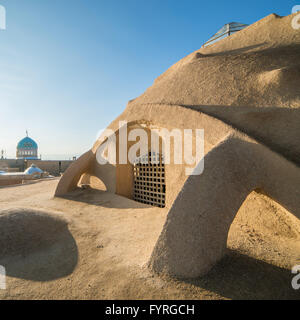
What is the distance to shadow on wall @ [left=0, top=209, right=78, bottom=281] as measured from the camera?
279 centimetres

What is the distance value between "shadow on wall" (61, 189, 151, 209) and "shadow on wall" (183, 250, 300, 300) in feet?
10.9

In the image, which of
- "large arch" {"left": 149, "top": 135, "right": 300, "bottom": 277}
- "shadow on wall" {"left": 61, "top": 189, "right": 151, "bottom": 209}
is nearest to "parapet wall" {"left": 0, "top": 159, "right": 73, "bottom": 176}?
"shadow on wall" {"left": 61, "top": 189, "right": 151, "bottom": 209}

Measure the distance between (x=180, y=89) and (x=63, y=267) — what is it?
4681 mm

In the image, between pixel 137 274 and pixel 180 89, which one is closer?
pixel 137 274

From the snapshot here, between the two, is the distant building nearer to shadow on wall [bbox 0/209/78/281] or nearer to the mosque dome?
the mosque dome

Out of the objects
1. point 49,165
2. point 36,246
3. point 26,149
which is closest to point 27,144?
point 26,149

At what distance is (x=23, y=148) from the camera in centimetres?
2783

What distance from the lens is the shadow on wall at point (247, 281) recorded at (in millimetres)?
2123

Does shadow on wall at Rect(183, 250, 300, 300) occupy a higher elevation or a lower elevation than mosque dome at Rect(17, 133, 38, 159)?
lower

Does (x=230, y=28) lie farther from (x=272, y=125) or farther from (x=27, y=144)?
(x=27, y=144)

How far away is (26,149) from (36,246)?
1174 inches

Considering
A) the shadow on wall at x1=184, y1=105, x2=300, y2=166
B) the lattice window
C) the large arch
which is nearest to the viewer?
the large arch
